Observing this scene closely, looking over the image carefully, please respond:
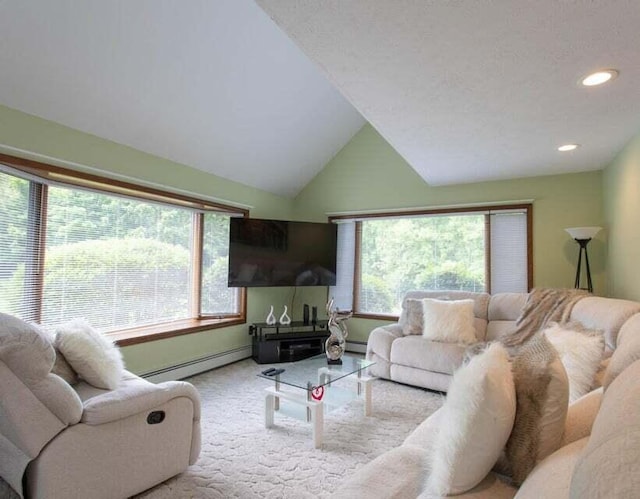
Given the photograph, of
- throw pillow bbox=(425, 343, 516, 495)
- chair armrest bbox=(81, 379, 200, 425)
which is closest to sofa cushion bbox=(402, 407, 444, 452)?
throw pillow bbox=(425, 343, 516, 495)

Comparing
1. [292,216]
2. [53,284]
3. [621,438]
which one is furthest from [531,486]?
[292,216]

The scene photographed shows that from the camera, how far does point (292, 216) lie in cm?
577

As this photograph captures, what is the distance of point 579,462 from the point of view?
57 cm

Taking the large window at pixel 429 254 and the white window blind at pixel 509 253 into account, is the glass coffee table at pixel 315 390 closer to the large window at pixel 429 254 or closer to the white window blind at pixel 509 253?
the large window at pixel 429 254

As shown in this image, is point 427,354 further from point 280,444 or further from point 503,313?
point 280,444

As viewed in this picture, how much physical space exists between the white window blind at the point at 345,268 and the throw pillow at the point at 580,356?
10.5 ft

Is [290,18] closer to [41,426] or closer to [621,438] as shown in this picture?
[621,438]

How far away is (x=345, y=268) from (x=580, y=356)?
358 cm

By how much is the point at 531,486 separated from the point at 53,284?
352 cm

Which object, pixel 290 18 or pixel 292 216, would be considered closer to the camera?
pixel 290 18

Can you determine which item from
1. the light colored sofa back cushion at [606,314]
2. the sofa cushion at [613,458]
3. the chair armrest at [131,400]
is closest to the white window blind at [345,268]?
the light colored sofa back cushion at [606,314]

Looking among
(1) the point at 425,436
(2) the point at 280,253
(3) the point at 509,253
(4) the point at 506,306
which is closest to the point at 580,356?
(1) the point at 425,436

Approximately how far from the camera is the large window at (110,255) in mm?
2785

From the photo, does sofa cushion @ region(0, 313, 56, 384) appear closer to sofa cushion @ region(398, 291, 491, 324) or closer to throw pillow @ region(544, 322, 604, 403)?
throw pillow @ region(544, 322, 604, 403)
